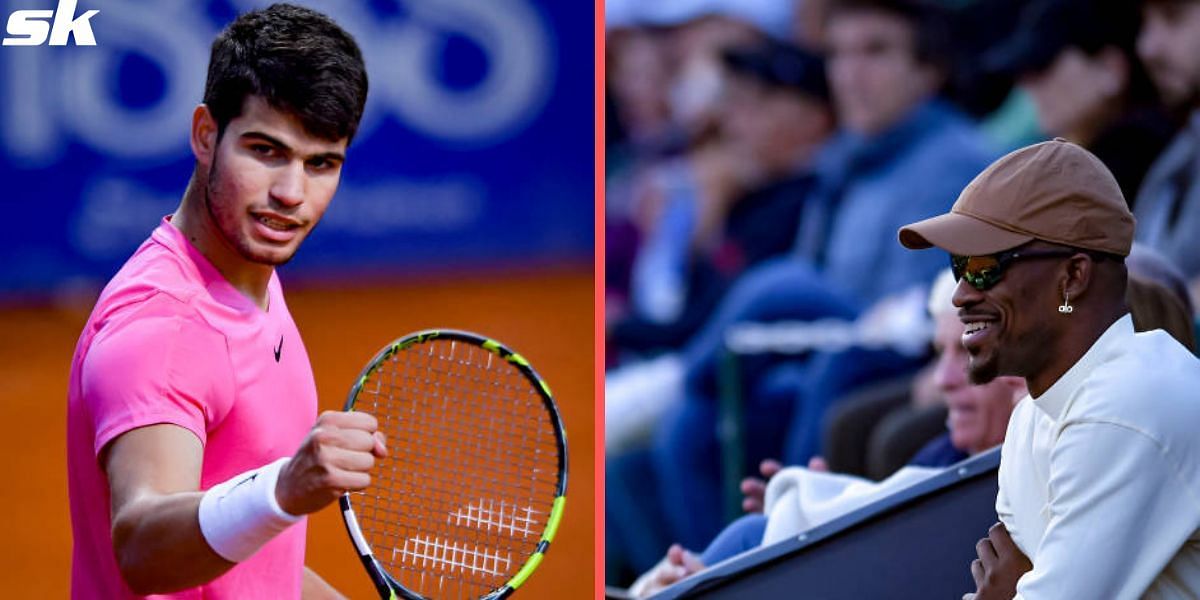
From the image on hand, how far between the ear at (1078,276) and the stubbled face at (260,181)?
1.33m

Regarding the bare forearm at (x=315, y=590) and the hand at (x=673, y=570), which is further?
the hand at (x=673, y=570)

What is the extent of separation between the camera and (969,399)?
4.18 m

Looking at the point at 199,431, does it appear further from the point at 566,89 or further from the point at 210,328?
the point at 566,89

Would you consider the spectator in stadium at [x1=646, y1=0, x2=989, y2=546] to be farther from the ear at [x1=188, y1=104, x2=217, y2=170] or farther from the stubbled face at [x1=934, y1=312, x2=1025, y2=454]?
the ear at [x1=188, y1=104, x2=217, y2=170]

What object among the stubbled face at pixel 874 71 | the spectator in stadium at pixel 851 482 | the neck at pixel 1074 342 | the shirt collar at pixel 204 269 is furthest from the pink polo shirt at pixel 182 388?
A: the stubbled face at pixel 874 71

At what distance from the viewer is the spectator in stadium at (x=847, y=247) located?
6.39 meters

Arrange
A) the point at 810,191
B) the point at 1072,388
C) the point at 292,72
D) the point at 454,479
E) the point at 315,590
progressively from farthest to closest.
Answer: the point at 810,191, the point at 454,479, the point at 315,590, the point at 292,72, the point at 1072,388

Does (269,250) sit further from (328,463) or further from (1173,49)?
(1173,49)

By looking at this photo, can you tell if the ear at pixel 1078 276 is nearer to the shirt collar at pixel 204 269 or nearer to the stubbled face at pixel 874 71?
the shirt collar at pixel 204 269

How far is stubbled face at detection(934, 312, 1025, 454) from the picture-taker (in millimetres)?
4133

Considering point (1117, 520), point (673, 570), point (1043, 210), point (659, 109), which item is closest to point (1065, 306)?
point (1043, 210)

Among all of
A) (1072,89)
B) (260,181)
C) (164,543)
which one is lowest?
(164,543)

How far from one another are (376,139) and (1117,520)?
9.28 feet

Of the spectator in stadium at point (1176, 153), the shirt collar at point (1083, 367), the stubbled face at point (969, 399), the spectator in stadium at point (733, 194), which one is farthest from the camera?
the spectator in stadium at point (733, 194)
